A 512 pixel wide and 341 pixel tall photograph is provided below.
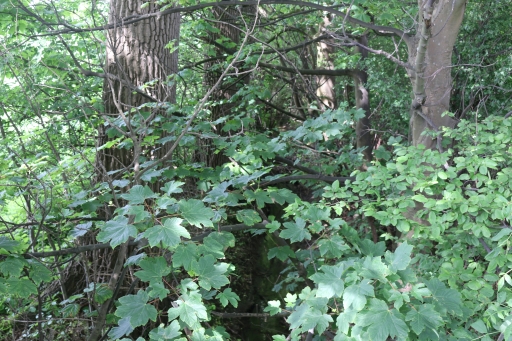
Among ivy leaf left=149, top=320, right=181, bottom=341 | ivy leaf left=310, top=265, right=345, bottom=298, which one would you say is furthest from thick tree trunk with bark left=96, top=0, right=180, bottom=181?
ivy leaf left=310, top=265, right=345, bottom=298

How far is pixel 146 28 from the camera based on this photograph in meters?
4.67

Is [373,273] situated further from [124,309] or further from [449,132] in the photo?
[449,132]

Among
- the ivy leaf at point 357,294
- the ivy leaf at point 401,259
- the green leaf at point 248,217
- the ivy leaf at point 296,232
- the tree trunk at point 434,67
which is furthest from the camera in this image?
the tree trunk at point 434,67

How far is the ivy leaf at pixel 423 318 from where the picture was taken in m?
1.79

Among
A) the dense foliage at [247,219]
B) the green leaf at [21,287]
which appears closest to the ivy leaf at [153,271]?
the dense foliage at [247,219]

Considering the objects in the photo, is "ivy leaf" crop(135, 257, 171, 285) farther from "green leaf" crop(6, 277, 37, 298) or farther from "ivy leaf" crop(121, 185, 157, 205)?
"green leaf" crop(6, 277, 37, 298)

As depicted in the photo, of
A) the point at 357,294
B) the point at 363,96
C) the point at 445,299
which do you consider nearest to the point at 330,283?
the point at 357,294

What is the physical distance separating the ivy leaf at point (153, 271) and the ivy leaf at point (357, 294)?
2.96ft

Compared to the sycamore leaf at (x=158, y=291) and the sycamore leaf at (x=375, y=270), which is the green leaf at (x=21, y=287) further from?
the sycamore leaf at (x=375, y=270)

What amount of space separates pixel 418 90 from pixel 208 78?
11.2 ft

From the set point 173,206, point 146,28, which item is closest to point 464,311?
point 173,206

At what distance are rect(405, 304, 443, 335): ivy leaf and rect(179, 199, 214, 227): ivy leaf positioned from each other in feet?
3.12

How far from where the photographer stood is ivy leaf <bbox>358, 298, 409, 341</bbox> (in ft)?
5.66

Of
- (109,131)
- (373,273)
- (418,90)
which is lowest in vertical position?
(373,273)
